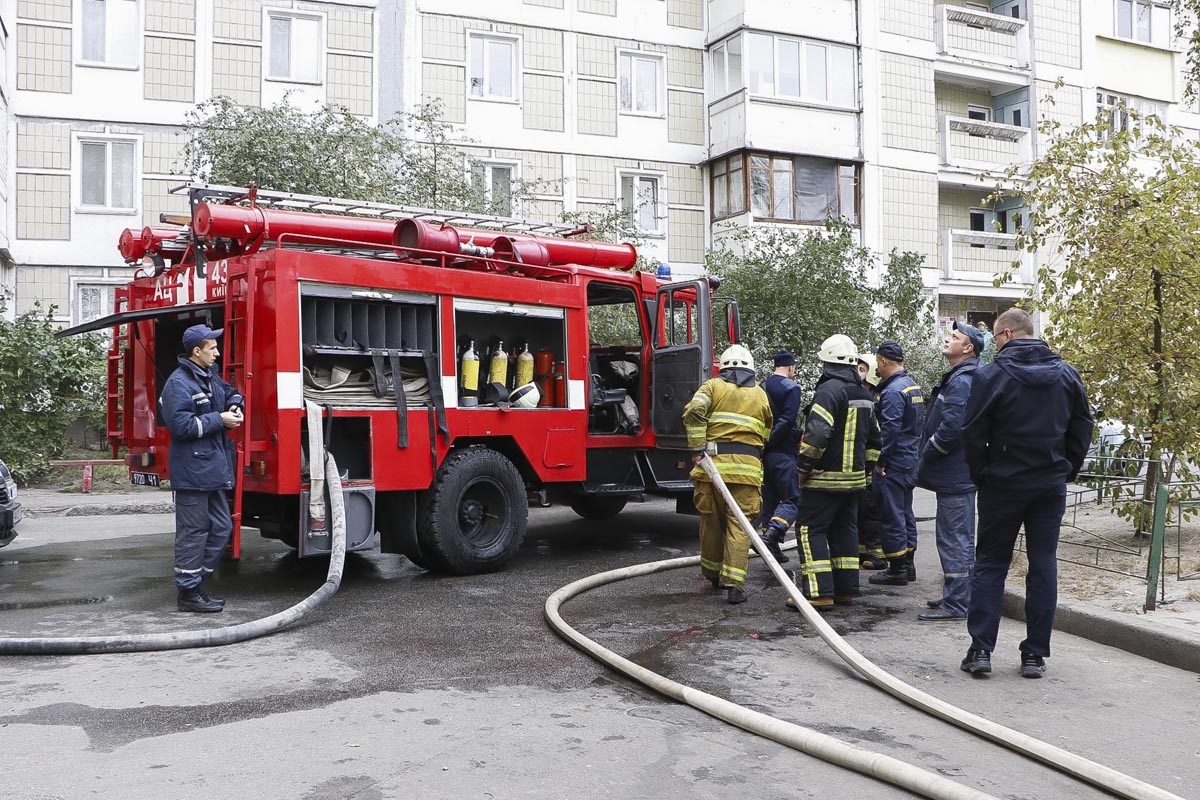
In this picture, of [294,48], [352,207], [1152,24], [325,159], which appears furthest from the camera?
[1152,24]

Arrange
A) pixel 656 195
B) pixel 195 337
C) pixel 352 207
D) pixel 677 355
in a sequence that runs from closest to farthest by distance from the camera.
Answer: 1. pixel 195 337
2. pixel 352 207
3. pixel 677 355
4. pixel 656 195

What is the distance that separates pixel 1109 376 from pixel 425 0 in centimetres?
1696

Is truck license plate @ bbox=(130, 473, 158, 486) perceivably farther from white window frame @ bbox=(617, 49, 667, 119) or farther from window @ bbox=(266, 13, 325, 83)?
white window frame @ bbox=(617, 49, 667, 119)

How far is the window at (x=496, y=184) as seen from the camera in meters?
17.1

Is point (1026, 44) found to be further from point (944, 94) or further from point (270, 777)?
point (270, 777)

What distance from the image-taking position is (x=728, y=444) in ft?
24.9

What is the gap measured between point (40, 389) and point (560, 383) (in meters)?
9.29

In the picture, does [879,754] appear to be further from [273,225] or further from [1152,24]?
[1152,24]

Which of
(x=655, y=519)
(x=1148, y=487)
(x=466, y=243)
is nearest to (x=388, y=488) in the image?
(x=466, y=243)

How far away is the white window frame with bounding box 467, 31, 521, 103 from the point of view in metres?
21.9

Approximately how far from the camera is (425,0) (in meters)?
21.4

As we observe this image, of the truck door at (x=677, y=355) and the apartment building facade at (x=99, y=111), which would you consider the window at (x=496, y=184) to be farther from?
the truck door at (x=677, y=355)

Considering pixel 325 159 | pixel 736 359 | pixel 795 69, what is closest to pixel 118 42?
pixel 325 159

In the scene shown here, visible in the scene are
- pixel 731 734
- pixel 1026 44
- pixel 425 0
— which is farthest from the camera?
pixel 1026 44
